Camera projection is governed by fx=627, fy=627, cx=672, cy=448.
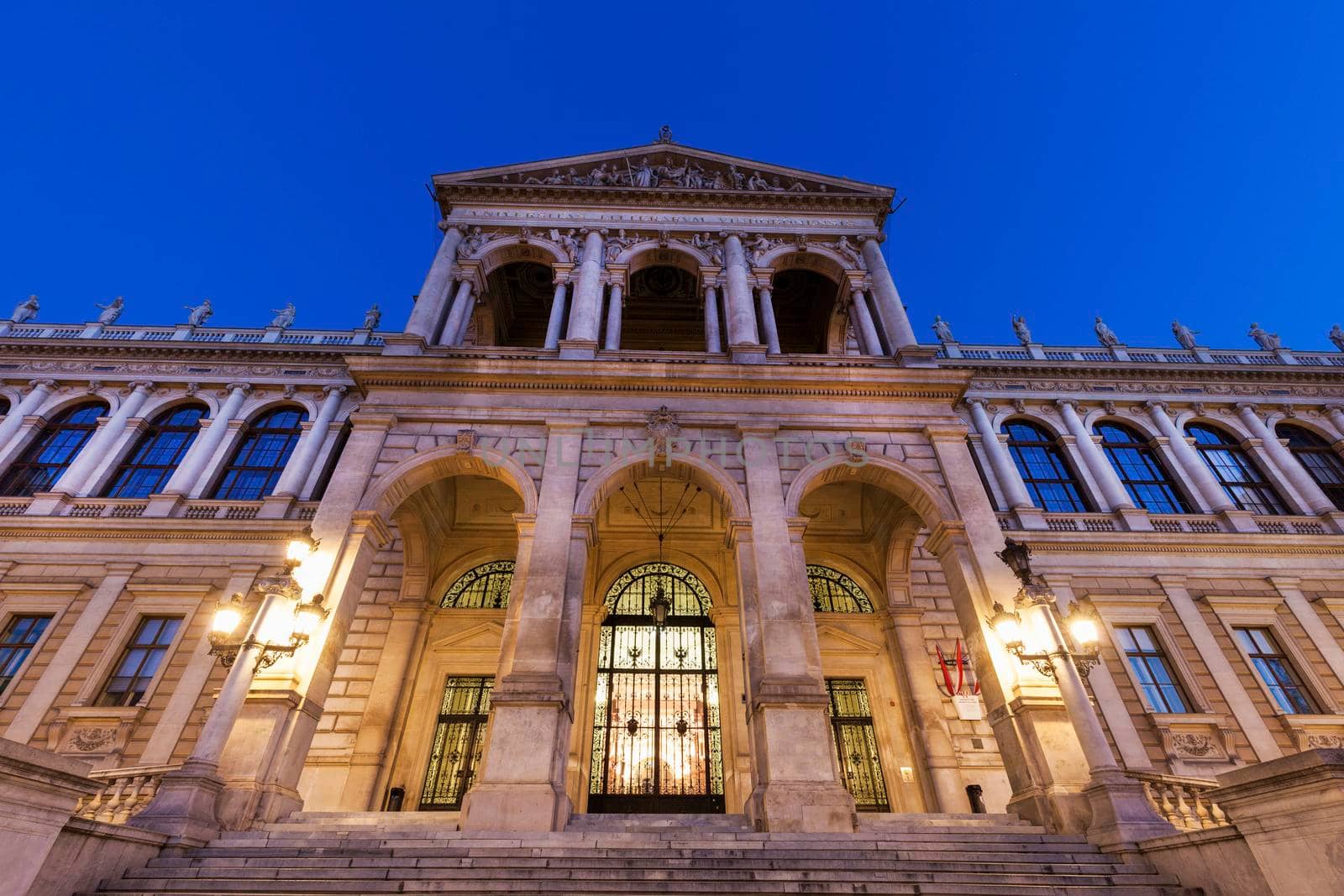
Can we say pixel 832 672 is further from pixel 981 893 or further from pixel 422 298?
pixel 422 298

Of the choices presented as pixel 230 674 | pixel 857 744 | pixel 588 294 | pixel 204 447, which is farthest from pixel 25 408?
pixel 857 744

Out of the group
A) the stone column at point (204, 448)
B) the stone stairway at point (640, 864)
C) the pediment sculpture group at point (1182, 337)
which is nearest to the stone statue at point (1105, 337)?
the pediment sculpture group at point (1182, 337)

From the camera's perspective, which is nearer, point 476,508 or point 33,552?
point 33,552

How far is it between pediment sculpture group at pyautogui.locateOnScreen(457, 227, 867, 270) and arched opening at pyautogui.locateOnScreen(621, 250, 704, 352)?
3.42 ft

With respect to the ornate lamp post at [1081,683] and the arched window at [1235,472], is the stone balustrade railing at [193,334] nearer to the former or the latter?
the ornate lamp post at [1081,683]

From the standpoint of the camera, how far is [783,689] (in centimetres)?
1068

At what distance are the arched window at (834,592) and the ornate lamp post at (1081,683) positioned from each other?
652cm

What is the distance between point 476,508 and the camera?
17.9 metres

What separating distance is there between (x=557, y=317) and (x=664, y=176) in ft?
22.8

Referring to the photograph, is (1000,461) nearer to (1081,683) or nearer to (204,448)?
(1081,683)

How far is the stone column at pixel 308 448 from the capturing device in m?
17.6

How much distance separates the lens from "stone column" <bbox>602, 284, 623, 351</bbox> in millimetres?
16594

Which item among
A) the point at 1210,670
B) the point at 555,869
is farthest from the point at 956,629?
the point at 555,869

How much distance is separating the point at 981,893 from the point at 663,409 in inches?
396
